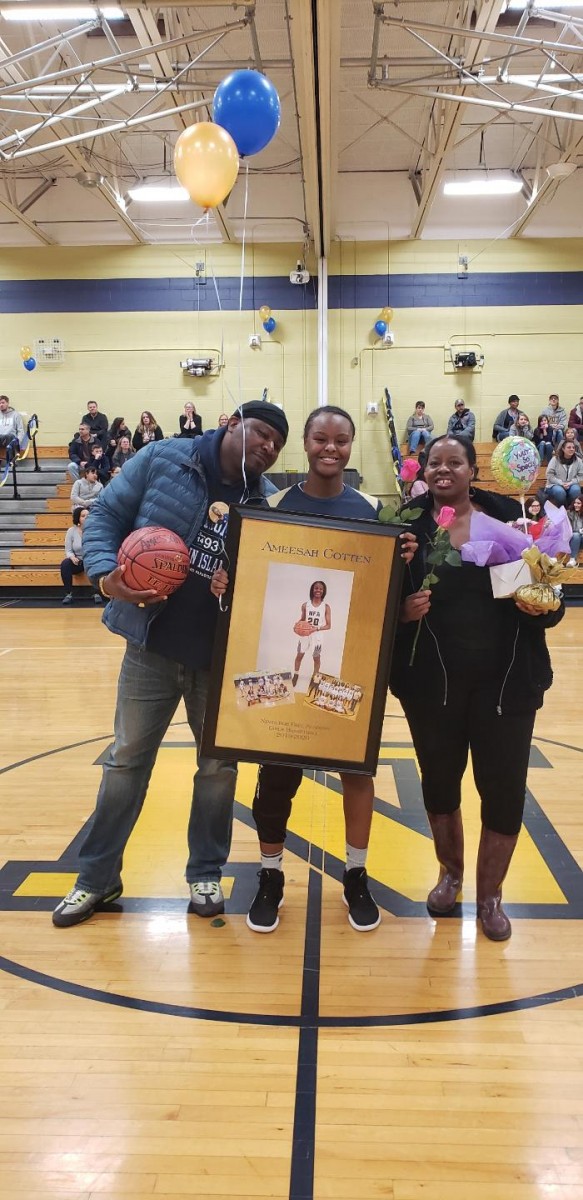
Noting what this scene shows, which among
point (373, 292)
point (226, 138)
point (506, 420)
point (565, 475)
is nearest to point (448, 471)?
point (226, 138)

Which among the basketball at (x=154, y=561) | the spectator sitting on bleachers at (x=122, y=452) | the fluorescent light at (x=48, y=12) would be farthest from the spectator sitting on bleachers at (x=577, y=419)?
the basketball at (x=154, y=561)

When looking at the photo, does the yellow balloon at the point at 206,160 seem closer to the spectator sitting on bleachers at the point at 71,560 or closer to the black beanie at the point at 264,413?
the black beanie at the point at 264,413

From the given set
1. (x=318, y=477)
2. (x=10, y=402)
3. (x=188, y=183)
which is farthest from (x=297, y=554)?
(x=10, y=402)

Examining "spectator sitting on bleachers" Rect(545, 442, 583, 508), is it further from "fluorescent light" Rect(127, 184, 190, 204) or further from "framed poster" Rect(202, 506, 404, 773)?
"framed poster" Rect(202, 506, 404, 773)

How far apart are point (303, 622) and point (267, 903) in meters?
1.00

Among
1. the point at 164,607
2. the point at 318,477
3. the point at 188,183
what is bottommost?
the point at 164,607

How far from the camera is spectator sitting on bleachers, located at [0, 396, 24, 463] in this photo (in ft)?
43.6

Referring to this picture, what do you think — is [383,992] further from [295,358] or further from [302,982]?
[295,358]

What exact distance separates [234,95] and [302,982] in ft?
10.6

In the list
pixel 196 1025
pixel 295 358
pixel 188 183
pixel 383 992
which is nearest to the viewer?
pixel 196 1025

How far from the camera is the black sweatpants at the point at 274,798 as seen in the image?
8.50ft

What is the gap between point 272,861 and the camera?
2738 millimetres

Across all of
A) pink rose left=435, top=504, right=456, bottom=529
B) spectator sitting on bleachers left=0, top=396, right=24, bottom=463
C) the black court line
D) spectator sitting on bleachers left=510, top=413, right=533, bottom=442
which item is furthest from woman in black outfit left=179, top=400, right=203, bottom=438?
pink rose left=435, top=504, right=456, bottom=529

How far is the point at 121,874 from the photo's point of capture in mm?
3062
